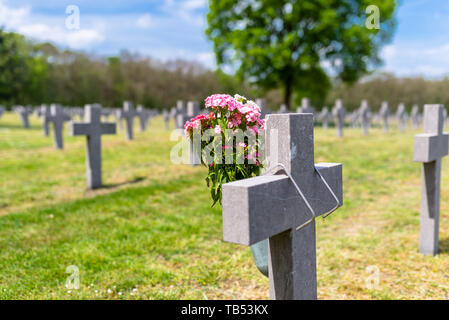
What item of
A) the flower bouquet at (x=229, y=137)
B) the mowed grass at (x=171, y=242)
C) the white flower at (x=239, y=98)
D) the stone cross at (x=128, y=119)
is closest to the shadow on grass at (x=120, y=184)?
the mowed grass at (x=171, y=242)

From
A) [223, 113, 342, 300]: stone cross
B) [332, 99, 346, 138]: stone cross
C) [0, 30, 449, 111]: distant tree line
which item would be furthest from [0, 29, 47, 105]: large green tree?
[223, 113, 342, 300]: stone cross

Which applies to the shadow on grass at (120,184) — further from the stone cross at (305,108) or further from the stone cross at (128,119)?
the stone cross at (128,119)

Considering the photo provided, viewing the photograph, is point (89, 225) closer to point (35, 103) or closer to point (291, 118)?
point (291, 118)

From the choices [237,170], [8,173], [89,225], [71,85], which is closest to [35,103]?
[71,85]

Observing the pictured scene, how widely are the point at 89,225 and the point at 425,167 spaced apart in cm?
419

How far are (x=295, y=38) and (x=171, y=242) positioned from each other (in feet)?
67.5

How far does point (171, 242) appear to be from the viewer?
446cm

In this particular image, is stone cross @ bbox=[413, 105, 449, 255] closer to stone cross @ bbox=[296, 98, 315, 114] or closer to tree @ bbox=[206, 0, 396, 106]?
stone cross @ bbox=[296, 98, 315, 114]

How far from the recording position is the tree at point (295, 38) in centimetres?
2238

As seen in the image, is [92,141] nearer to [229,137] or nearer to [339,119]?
[229,137]

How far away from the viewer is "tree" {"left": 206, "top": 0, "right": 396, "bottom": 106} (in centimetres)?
2238

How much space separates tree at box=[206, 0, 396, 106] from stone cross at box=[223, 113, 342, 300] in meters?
20.9
